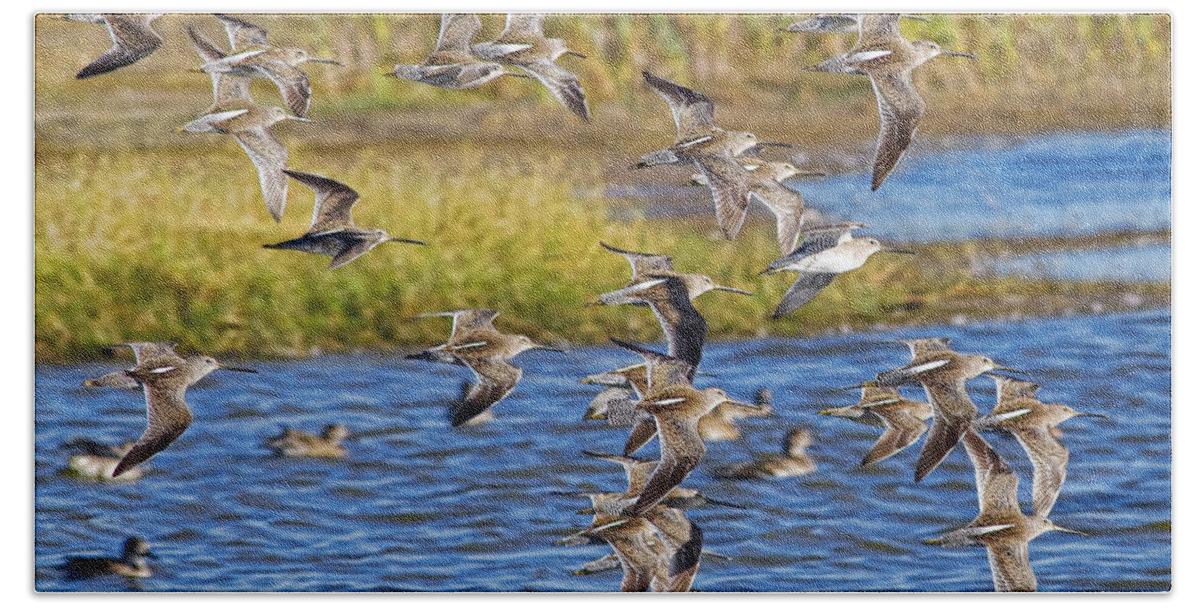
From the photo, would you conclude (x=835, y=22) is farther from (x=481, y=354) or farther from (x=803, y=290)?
(x=481, y=354)

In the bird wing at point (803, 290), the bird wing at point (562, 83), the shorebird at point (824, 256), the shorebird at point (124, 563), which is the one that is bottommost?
the shorebird at point (124, 563)

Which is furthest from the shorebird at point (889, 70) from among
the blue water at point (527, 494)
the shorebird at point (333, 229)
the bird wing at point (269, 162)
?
the bird wing at point (269, 162)

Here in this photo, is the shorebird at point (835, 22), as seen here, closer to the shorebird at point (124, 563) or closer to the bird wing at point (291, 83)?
the bird wing at point (291, 83)

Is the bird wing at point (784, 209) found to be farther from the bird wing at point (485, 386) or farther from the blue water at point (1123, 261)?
the bird wing at point (485, 386)

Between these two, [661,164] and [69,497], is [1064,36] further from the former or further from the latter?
[69,497]

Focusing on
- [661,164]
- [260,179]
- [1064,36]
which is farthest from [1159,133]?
[260,179]

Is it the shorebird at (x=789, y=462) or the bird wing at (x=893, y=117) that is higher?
the bird wing at (x=893, y=117)
